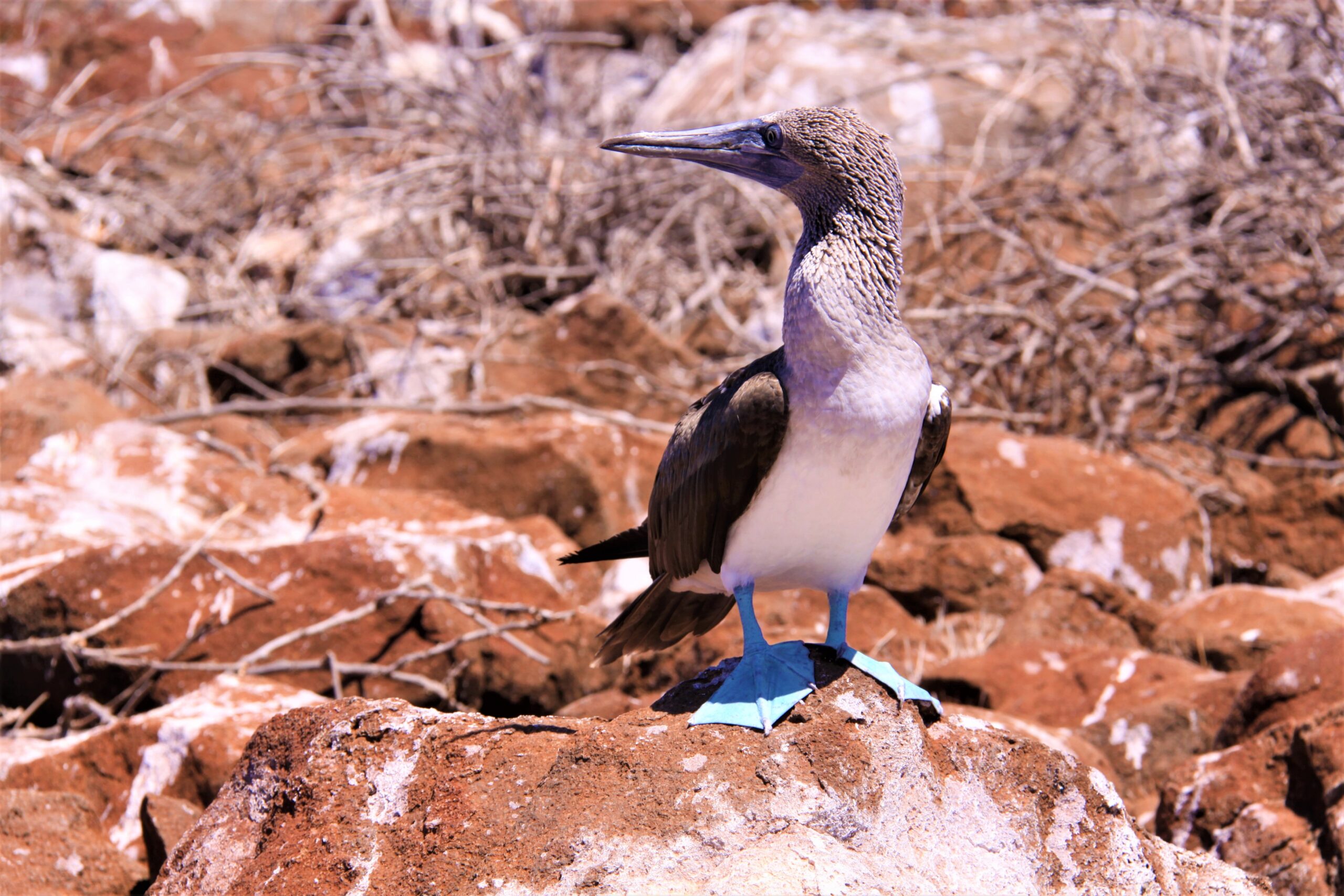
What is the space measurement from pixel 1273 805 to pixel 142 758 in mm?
2839

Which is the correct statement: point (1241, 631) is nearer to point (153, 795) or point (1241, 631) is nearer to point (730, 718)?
point (730, 718)

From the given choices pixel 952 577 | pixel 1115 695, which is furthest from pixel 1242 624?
pixel 952 577

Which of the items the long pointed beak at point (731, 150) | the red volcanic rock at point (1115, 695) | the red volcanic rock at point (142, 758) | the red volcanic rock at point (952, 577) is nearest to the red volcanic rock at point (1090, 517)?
the red volcanic rock at point (952, 577)

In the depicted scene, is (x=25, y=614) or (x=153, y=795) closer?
(x=153, y=795)

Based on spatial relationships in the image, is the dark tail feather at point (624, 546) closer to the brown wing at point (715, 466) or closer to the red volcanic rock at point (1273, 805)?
the brown wing at point (715, 466)

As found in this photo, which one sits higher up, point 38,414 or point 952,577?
point 38,414

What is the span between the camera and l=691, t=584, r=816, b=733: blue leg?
2371 millimetres

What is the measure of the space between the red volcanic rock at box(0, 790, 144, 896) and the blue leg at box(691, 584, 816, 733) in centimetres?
143

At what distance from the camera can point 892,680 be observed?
2520 mm

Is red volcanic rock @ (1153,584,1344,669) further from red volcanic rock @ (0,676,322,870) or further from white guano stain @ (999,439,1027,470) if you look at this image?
red volcanic rock @ (0,676,322,870)

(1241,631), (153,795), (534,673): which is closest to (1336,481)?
(1241,631)

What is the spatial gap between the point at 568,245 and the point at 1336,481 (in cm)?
457

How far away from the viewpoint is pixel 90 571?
4031mm

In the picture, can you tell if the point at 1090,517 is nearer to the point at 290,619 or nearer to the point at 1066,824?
the point at 1066,824
